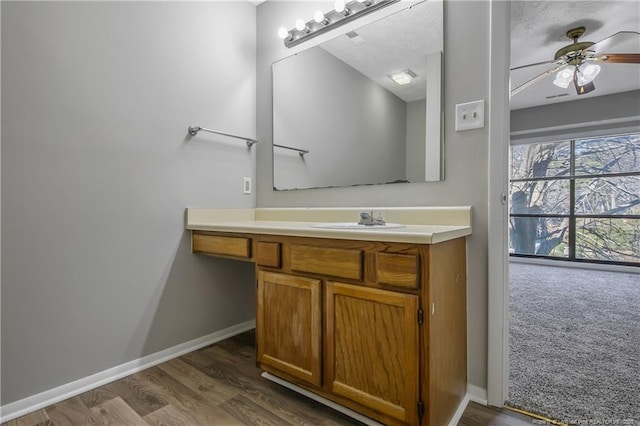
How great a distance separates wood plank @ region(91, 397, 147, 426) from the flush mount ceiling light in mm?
1987

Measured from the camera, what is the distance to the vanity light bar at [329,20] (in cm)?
177

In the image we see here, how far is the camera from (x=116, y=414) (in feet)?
4.29

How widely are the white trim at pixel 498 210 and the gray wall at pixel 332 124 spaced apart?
0.45 metres

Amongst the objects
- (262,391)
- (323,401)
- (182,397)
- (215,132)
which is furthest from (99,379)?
(215,132)

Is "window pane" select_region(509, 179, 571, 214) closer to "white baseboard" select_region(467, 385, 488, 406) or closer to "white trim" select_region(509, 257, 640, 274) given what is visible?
"white trim" select_region(509, 257, 640, 274)

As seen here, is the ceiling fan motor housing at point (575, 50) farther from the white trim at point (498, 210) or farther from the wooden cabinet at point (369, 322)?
the wooden cabinet at point (369, 322)

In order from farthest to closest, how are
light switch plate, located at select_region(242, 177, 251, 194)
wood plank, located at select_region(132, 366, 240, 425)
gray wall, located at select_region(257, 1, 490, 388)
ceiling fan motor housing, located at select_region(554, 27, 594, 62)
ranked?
ceiling fan motor housing, located at select_region(554, 27, 594, 62) < light switch plate, located at select_region(242, 177, 251, 194) < gray wall, located at select_region(257, 1, 490, 388) < wood plank, located at select_region(132, 366, 240, 425)

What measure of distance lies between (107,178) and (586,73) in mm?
3950

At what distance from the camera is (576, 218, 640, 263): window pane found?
4.36 metres

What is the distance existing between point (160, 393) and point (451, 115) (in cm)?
191

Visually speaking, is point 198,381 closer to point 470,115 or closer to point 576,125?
point 470,115

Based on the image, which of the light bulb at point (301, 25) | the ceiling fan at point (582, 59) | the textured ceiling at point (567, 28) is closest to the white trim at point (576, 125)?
the textured ceiling at point (567, 28)

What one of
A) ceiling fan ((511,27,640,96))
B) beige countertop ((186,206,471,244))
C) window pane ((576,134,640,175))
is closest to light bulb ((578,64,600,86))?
ceiling fan ((511,27,640,96))

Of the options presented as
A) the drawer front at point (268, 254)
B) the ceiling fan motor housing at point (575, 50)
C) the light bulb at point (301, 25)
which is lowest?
the drawer front at point (268, 254)
